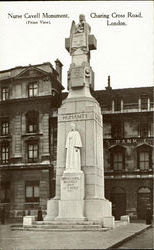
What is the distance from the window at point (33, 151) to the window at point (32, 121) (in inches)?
48.9

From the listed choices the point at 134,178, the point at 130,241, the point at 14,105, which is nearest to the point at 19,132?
the point at 14,105

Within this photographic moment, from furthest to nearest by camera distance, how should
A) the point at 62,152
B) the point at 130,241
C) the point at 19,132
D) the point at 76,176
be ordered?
the point at 19,132 < the point at 62,152 < the point at 76,176 < the point at 130,241

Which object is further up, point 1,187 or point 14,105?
point 14,105

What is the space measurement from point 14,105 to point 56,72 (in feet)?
16.6

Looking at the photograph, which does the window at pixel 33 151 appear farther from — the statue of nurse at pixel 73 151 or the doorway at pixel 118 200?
the statue of nurse at pixel 73 151

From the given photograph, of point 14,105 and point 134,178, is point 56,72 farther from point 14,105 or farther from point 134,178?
point 134,178

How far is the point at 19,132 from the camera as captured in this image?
40406 mm

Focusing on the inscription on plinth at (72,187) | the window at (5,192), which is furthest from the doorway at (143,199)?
the inscription on plinth at (72,187)

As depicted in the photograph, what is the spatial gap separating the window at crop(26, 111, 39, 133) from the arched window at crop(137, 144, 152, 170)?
30.9 ft

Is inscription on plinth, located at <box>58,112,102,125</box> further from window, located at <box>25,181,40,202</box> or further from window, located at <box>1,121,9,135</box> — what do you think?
window, located at <box>1,121,9,135</box>

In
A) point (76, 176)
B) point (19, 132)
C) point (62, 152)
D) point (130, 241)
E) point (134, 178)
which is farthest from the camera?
point (19, 132)

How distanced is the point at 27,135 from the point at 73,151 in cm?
2040

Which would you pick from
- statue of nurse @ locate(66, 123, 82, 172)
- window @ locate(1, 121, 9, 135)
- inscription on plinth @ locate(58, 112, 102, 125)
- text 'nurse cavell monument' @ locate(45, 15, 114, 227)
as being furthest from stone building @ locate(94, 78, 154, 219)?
statue of nurse @ locate(66, 123, 82, 172)

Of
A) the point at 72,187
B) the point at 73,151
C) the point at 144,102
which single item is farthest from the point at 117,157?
the point at 72,187
